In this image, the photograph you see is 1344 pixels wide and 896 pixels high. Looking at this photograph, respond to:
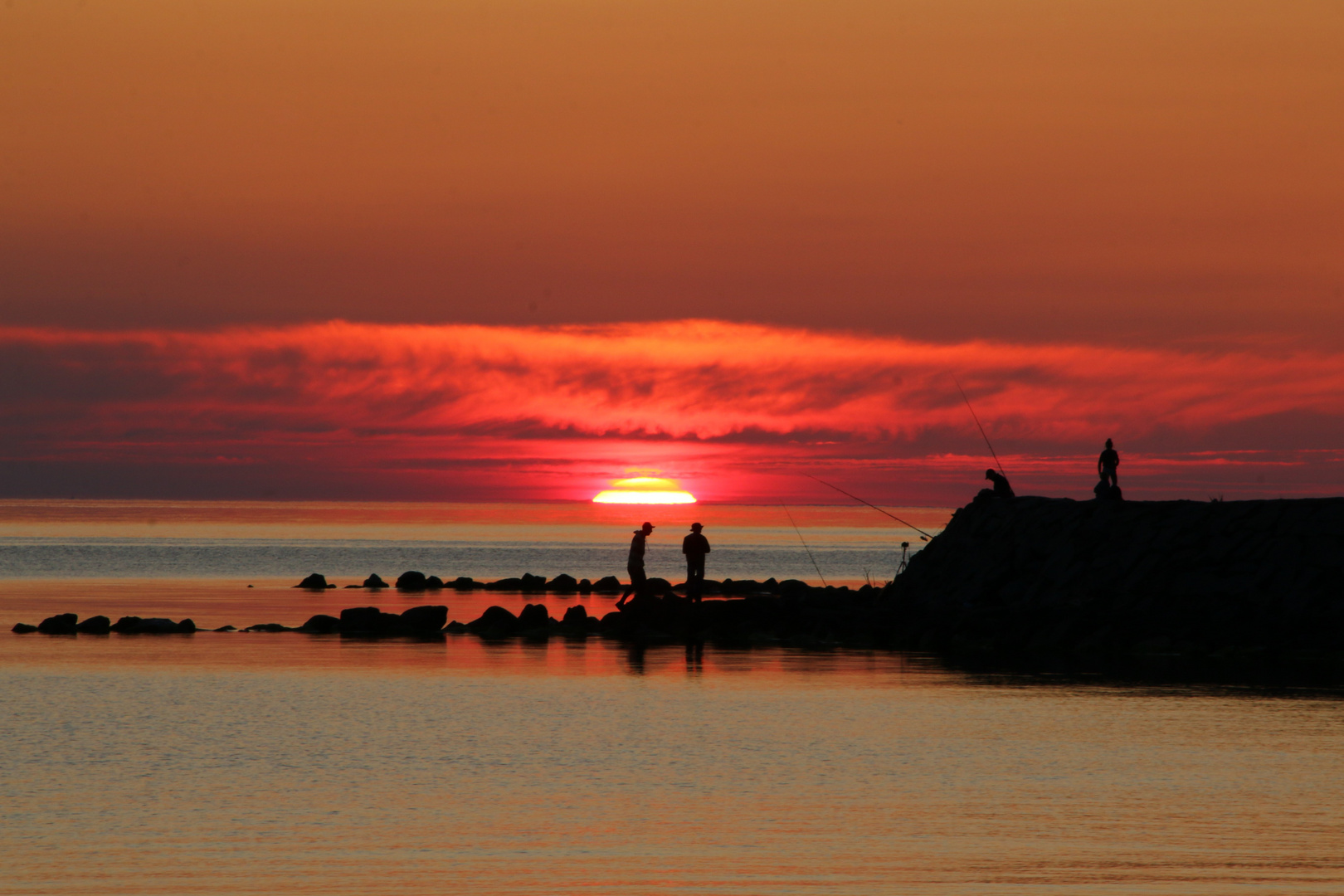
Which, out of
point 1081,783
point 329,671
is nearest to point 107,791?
point 1081,783

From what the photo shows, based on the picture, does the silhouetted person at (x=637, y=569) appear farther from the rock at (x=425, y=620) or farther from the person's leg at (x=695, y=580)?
the rock at (x=425, y=620)

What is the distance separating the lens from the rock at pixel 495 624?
32469mm

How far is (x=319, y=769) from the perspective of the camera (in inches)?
574

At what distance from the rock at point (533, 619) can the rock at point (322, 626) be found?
424 centimetres

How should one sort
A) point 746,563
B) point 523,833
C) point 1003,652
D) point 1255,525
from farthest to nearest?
point 746,563, point 1255,525, point 1003,652, point 523,833

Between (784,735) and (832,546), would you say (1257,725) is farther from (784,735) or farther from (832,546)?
(832,546)

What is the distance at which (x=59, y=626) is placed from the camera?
3200cm

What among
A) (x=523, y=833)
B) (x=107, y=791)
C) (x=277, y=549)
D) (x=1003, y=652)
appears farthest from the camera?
(x=277, y=549)

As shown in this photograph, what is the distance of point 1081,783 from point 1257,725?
16.2 ft

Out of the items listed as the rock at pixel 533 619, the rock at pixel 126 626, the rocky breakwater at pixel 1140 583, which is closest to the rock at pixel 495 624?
the rock at pixel 533 619

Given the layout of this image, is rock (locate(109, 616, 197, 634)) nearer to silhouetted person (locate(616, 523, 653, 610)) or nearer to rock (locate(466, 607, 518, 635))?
rock (locate(466, 607, 518, 635))

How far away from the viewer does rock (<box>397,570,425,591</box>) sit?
55.3m

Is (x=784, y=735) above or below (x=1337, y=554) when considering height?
below

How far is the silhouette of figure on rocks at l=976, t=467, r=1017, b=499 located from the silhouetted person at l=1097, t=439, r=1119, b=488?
3.25 meters
